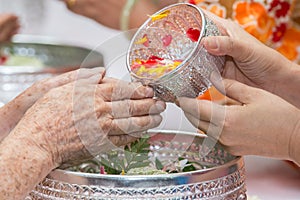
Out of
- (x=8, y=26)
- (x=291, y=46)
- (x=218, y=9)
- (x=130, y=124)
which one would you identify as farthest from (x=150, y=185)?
(x=8, y=26)

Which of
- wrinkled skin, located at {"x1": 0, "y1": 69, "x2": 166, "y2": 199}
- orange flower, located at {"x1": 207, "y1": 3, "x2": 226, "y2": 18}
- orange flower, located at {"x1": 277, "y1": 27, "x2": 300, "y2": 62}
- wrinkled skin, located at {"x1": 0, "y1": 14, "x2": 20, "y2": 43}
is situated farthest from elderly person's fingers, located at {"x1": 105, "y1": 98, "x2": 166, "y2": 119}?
wrinkled skin, located at {"x1": 0, "y1": 14, "x2": 20, "y2": 43}

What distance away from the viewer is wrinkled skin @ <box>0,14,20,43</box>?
2014 millimetres

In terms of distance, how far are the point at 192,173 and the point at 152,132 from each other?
204 millimetres

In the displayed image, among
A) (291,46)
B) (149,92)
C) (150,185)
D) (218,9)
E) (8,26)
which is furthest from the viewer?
(8,26)

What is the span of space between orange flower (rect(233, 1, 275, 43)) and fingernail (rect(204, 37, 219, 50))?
681 mm

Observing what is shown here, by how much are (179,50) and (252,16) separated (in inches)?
23.5

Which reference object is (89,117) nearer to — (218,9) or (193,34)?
(193,34)

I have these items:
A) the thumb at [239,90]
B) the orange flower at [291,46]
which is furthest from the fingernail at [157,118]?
the orange flower at [291,46]

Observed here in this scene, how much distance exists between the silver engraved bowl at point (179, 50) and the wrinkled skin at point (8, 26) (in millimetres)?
1074

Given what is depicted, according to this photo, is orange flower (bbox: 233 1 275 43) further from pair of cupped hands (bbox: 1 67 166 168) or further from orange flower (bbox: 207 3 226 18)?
pair of cupped hands (bbox: 1 67 166 168)

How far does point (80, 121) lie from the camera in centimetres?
95

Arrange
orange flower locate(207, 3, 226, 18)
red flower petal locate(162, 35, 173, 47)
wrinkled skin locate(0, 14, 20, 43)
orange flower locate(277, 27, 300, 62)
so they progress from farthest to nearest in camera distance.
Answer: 1. wrinkled skin locate(0, 14, 20, 43)
2. orange flower locate(277, 27, 300, 62)
3. orange flower locate(207, 3, 226, 18)
4. red flower petal locate(162, 35, 173, 47)

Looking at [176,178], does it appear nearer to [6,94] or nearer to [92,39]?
[6,94]

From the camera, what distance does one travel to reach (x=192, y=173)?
85 centimetres
